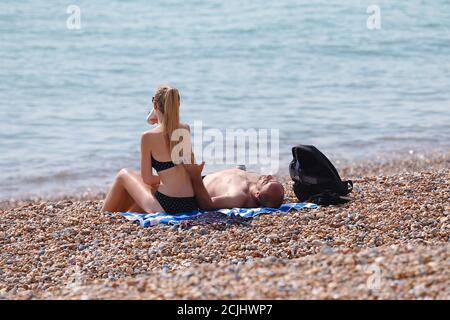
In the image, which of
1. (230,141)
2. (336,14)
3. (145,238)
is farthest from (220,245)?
(336,14)

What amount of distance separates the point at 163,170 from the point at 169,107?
1.63 ft

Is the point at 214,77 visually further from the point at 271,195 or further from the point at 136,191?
the point at 271,195

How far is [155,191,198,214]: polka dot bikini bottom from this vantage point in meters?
6.76

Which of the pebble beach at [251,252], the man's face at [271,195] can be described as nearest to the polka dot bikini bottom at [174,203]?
the pebble beach at [251,252]

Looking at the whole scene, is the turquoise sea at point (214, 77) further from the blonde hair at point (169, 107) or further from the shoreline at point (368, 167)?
the blonde hair at point (169, 107)

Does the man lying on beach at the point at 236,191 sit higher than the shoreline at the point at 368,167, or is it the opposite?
the man lying on beach at the point at 236,191

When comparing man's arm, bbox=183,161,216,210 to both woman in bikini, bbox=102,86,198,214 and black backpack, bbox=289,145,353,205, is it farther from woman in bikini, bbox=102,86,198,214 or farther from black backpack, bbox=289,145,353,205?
black backpack, bbox=289,145,353,205

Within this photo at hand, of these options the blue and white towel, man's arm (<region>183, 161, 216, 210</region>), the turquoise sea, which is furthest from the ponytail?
the turquoise sea

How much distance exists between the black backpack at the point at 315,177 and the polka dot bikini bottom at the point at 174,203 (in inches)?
36.1

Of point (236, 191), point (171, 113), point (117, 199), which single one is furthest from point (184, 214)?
point (171, 113)

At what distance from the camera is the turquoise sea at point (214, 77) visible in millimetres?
11250

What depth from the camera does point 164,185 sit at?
6.81m

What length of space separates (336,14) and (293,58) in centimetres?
453

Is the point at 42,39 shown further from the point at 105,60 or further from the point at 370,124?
the point at 370,124
